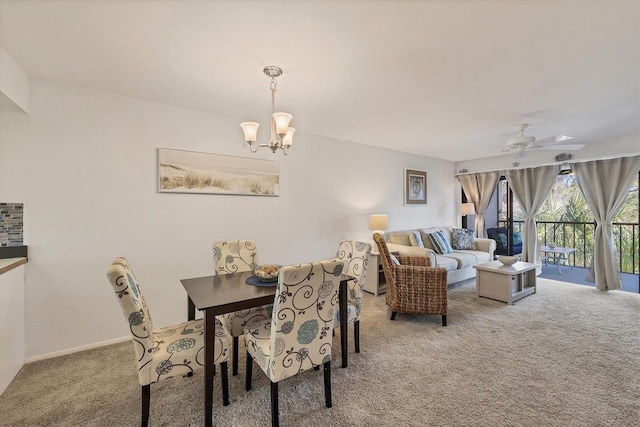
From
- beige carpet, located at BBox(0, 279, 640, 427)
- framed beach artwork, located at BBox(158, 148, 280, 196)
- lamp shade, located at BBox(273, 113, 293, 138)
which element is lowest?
beige carpet, located at BBox(0, 279, 640, 427)

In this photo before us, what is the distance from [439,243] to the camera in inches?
195

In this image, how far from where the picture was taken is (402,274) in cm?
319

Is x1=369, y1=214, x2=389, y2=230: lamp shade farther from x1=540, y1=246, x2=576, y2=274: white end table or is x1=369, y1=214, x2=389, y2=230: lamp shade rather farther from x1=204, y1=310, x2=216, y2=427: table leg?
x1=540, y1=246, x2=576, y2=274: white end table

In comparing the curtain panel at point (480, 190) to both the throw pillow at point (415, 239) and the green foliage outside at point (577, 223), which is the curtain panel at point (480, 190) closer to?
the green foliage outside at point (577, 223)

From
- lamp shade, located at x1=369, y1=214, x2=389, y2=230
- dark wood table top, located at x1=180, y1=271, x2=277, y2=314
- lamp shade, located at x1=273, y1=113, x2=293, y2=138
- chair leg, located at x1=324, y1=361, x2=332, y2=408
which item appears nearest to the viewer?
dark wood table top, located at x1=180, y1=271, x2=277, y2=314

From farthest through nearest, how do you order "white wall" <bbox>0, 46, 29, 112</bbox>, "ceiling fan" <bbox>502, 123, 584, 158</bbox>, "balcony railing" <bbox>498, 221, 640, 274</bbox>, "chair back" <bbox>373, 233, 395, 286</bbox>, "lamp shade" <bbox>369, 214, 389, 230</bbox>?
1. "balcony railing" <bbox>498, 221, 640, 274</bbox>
2. "lamp shade" <bbox>369, 214, 389, 230</bbox>
3. "ceiling fan" <bbox>502, 123, 584, 158</bbox>
4. "chair back" <bbox>373, 233, 395, 286</bbox>
5. "white wall" <bbox>0, 46, 29, 112</bbox>

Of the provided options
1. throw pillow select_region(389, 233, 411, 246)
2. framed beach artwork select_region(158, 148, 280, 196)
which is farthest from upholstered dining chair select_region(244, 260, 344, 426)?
throw pillow select_region(389, 233, 411, 246)

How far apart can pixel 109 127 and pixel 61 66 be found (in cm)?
59

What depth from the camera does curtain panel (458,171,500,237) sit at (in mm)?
5914

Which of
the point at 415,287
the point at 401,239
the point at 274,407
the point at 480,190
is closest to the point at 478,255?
the point at 401,239

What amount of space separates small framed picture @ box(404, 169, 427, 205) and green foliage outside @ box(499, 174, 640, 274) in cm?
189

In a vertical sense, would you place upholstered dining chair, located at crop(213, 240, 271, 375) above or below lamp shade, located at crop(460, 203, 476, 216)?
below

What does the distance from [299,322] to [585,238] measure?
6.52 m

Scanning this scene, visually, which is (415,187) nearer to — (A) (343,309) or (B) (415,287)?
(B) (415,287)
